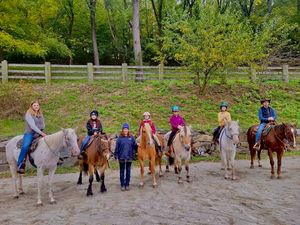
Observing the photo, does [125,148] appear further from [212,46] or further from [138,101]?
[212,46]

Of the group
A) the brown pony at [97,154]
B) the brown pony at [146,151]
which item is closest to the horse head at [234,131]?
the brown pony at [146,151]

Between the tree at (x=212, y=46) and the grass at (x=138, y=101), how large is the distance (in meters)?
1.66

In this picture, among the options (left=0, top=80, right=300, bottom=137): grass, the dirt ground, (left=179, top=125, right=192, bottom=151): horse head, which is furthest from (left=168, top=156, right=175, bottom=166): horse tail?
(left=0, top=80, right=300, bottom=137): grass

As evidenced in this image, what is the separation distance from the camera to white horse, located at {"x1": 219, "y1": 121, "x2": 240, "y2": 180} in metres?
10.9

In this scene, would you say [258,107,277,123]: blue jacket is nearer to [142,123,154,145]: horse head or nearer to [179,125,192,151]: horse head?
[179,125,192,151]: horse head

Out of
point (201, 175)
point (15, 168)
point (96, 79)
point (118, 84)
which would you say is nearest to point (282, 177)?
point (201, 175)

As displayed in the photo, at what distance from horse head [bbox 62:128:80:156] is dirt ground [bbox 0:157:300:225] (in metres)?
1.22

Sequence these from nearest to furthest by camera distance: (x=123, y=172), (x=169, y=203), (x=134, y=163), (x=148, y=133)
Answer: (x=169, y=203) → (x=123, y=172) → (x=148, y=133) → (x=134, y=163)

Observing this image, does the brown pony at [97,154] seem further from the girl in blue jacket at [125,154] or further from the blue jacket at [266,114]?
the blue jacket at [266,114]

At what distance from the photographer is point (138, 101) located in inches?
797

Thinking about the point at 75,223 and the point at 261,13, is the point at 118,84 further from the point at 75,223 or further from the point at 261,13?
the point at 261,13

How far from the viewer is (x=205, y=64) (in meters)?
20.6

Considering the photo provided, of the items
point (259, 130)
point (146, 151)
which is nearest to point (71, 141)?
point (146, 151)

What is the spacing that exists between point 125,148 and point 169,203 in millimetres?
2340
